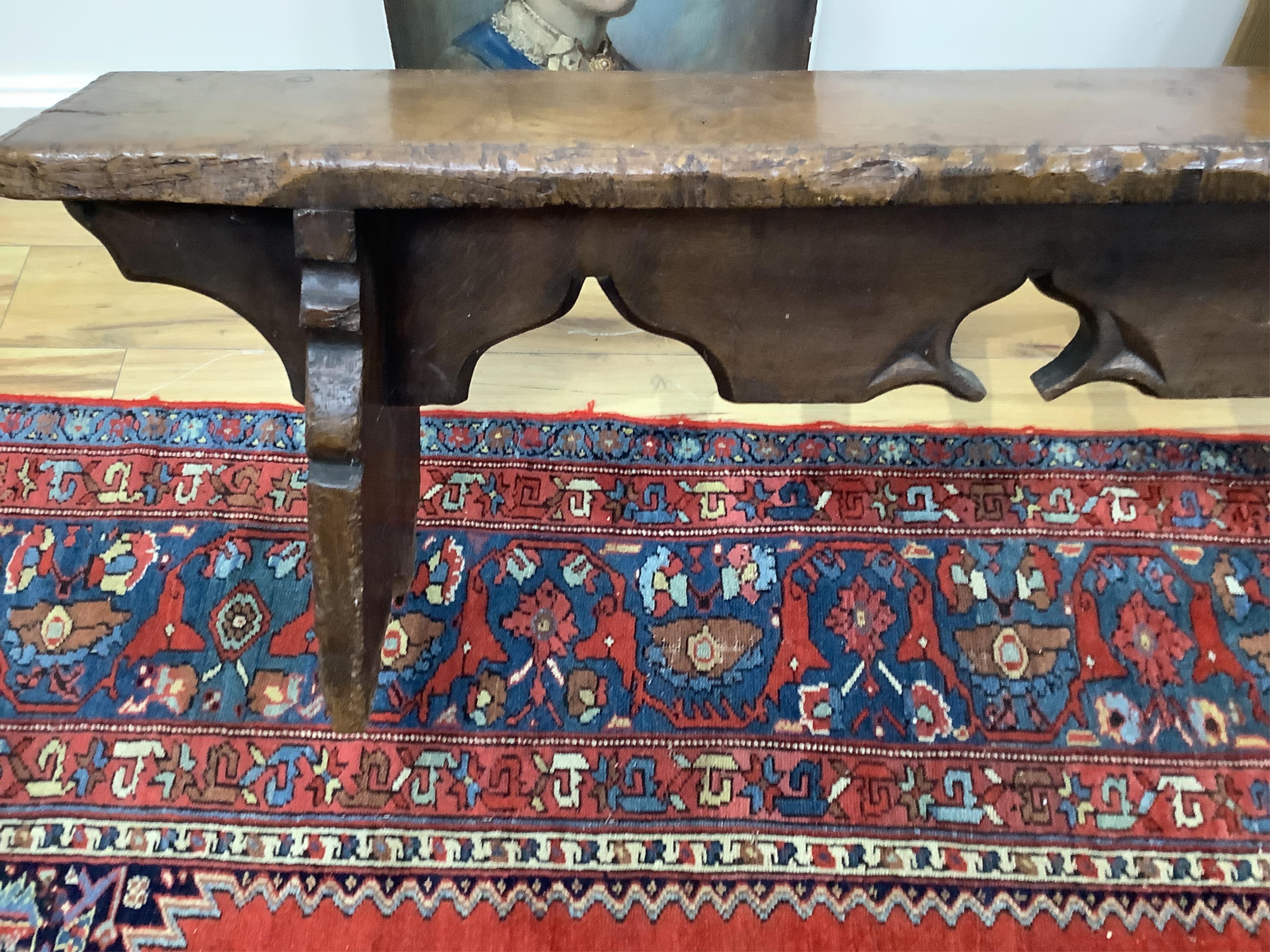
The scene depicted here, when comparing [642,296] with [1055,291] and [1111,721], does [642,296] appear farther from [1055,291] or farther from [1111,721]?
[1111,721]

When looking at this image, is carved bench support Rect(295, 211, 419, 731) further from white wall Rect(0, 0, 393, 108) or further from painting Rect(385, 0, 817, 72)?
white wall Rect(0, 0, 393, 108)

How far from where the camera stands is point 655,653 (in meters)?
1.14

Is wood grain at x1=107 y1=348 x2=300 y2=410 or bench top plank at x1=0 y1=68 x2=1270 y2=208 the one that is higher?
wood grain at x1=107 y1=348 x2=300 y2=410

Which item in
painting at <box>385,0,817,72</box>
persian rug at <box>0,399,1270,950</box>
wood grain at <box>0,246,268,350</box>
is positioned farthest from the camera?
wood grain at <box>0,246,268,350</box>

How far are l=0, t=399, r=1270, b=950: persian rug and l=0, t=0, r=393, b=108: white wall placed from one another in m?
0.68

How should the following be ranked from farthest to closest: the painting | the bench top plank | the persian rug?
the painting, the persian rug, the bench top plank

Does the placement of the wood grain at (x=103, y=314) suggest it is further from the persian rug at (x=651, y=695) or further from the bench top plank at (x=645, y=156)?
the bench top plank at (x=645, y=156)

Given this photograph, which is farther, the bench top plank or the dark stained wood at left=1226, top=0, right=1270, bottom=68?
the dark stained wood at left=1226, top=0, right=1270, bottom=68

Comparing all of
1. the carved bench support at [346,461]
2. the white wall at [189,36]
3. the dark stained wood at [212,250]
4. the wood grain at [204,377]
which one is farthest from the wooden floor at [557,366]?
the dark stained wood at [212,250]

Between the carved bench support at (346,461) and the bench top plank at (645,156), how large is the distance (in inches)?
2.5

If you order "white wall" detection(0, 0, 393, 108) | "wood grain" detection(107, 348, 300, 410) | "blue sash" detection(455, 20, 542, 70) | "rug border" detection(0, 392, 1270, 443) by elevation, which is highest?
"white wall" detection(0, 0, 393, 108)

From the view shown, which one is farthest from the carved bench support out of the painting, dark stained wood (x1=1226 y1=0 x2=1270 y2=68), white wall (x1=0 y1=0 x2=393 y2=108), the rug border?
dark stained wood (x1=1226 y1=0 x2=1270 y2=68)

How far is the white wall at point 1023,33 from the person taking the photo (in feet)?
4.80

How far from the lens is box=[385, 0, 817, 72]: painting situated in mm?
1293
